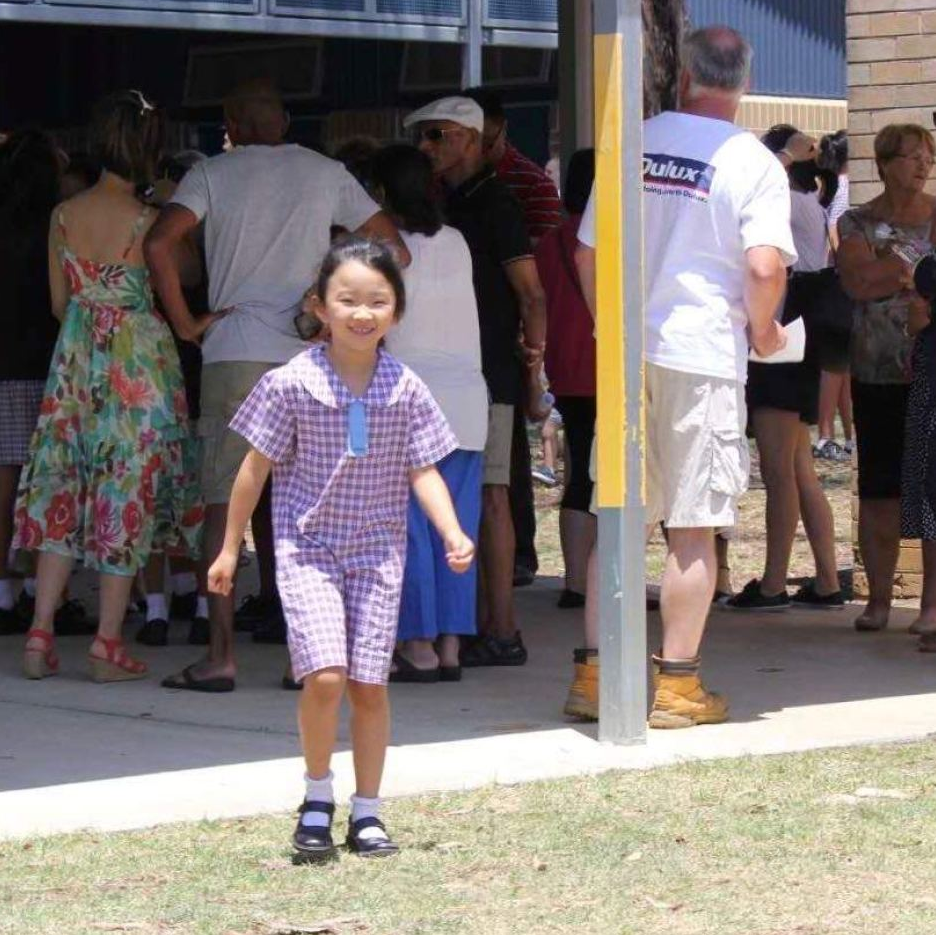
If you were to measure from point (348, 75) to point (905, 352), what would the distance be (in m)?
12.6

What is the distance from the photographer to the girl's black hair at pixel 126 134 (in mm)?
7734

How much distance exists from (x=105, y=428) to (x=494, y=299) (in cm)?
144

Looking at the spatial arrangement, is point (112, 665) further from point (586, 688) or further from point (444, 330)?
point (586, 688)

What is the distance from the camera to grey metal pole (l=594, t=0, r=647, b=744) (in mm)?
6770

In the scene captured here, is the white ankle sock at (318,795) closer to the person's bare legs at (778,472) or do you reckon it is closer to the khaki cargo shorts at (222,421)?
the khaki cargo shorts at (222,421)

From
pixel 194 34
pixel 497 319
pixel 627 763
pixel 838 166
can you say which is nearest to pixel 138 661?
pixel 497 319

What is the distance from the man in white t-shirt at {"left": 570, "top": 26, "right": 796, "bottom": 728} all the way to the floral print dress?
173 cm

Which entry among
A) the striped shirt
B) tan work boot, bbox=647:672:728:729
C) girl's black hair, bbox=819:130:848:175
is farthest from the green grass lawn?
girl's black hair, bbox=819:130:848:175

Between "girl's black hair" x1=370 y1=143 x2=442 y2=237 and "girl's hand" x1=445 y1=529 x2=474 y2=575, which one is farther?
"girl's black hair" x1=370 y1=143 x2=442 y2=237

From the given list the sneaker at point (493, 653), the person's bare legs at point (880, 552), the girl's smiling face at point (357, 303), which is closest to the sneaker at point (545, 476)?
the person's bare legs at point (880, 552)

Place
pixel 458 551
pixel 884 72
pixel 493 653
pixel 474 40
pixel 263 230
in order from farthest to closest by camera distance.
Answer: pixel 474 40 < pixel 884 72 < pixel 493 653 < pixel 263 230 < pixel 458 551

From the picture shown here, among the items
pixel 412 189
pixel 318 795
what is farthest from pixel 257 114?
pixel 318 795

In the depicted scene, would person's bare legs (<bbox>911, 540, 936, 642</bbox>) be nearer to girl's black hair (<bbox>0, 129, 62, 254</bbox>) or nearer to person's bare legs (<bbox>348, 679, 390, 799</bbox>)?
girl's black hair (<bbox>0, 129, 62, 254</bbox>)

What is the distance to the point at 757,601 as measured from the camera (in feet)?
32.4
